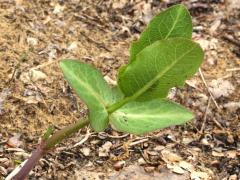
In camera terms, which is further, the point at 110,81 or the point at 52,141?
the point at 110,81

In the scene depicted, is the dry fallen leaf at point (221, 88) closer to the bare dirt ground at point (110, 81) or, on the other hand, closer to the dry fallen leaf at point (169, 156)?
the bare dirt ground at point (110, 81)

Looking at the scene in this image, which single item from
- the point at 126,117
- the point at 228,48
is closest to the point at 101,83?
the point at 126,117

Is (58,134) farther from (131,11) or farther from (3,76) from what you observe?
(131,11)

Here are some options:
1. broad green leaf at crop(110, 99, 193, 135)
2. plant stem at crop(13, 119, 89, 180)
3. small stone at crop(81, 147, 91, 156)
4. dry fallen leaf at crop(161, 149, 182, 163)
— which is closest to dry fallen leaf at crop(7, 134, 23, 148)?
small stone at crop(81, 147, 91, 156)

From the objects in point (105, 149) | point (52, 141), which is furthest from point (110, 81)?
point (52, 141)

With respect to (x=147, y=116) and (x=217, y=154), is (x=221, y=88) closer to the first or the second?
(x=217, y=154)

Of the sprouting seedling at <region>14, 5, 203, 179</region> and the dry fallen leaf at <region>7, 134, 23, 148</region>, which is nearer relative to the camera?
the sprouting seedling at <region>14, 5, 203, 179</region>

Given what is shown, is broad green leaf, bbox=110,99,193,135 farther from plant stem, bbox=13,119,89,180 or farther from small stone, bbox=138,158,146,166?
small stone, bbox=138,158,146,166
